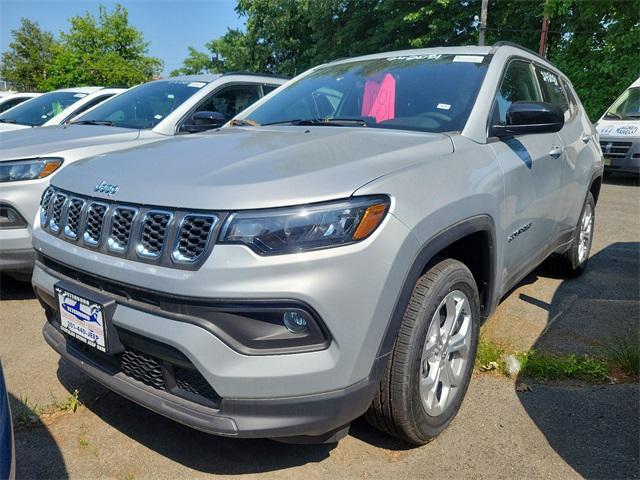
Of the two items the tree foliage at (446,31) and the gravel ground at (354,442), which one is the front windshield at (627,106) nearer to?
the tree foliage at (446,31)

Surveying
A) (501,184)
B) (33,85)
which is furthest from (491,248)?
(33,85)

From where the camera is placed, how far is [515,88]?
10.7 ft

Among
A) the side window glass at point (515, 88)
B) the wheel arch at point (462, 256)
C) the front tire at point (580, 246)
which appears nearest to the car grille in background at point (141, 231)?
the wheel arch at point (462, 256)

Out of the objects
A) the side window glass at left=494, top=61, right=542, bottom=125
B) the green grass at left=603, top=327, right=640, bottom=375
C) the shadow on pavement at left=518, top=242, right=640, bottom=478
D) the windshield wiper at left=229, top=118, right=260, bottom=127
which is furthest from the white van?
the windshield wiper at left=229, top=118, right=260, bottom=127

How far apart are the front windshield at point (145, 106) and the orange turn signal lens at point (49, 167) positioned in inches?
46.7

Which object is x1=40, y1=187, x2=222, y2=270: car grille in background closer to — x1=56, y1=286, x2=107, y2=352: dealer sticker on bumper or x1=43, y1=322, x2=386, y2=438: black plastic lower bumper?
x1=56, y1=286, x2=107, y2=352: dealer sticker on bumper

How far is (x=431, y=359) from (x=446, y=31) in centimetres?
2034

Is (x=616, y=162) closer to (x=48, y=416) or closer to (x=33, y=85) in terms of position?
(x=48, y=416)

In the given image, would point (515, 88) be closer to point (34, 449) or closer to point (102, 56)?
point (34, 449)

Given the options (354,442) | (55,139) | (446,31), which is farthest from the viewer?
(446,31)

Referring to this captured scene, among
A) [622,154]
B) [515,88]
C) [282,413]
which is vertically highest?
[515,88]

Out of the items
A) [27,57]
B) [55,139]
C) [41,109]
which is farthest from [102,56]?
[55,139]

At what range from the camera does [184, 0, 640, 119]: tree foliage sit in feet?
46.9

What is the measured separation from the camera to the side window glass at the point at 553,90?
385cm
